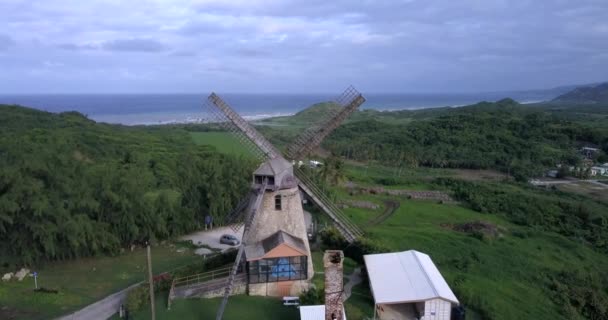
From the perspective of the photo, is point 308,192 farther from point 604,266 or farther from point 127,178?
point 604,266

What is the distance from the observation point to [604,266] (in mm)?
30828

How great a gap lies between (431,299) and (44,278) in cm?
2015

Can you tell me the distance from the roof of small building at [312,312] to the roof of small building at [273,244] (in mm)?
3305

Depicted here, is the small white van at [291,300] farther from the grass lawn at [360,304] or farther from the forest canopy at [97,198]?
the forest canopy at [97,198]

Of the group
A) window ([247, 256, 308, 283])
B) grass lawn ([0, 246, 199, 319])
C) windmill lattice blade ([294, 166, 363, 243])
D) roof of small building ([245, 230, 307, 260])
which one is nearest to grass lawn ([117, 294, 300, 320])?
window ([247, 256, 308, 283])

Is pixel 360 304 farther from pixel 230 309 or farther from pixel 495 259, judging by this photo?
pixel 495 259

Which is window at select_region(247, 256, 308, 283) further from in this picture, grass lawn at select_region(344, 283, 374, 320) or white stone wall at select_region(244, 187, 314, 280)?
grass lawn at select_region(344, 283, 374, 320)

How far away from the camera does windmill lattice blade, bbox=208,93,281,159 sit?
21672 mm

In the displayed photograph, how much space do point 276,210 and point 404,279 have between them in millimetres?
7021

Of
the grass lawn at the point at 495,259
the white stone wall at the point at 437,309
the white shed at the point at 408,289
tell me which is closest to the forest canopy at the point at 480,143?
the grass lawn at the point at 495,259

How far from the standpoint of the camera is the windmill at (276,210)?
2103 centimetres

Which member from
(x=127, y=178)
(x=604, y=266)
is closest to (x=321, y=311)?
(x=127, y=178)

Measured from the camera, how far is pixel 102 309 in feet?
67.6

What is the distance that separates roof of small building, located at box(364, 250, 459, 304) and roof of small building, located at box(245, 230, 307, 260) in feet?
12.9
